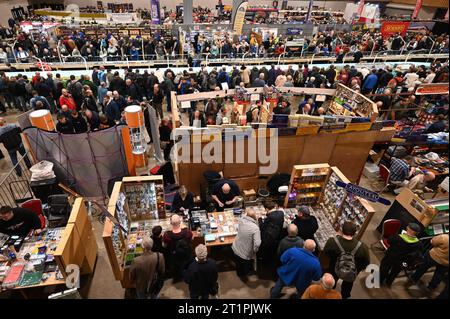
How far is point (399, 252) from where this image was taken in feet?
15.5

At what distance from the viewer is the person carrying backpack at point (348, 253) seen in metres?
4.21

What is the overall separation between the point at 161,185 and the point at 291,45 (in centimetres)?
1371

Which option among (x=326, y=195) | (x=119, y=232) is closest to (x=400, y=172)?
(x=326, y=195)

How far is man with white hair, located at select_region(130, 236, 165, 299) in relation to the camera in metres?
4.08

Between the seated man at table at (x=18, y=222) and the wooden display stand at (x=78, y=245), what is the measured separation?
85cm

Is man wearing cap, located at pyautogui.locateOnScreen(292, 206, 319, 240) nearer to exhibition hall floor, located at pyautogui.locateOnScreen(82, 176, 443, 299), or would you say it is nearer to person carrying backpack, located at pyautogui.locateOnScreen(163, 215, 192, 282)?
exhibition hall floor, located at pyautogui.locateOnScreen(82, 176, 443, 299)

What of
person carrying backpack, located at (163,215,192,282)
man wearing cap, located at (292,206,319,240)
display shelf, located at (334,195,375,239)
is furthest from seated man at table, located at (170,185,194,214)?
display shelf, located at (334,195,375,239)

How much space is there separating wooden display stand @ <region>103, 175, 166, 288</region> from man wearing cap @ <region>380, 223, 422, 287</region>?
4.28m

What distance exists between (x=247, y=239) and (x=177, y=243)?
3.80ft

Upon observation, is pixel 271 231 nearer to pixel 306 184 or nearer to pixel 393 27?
pixel 306 184

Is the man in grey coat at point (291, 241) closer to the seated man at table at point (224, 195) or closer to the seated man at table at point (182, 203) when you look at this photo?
the seated man at table at point (224, 195)
